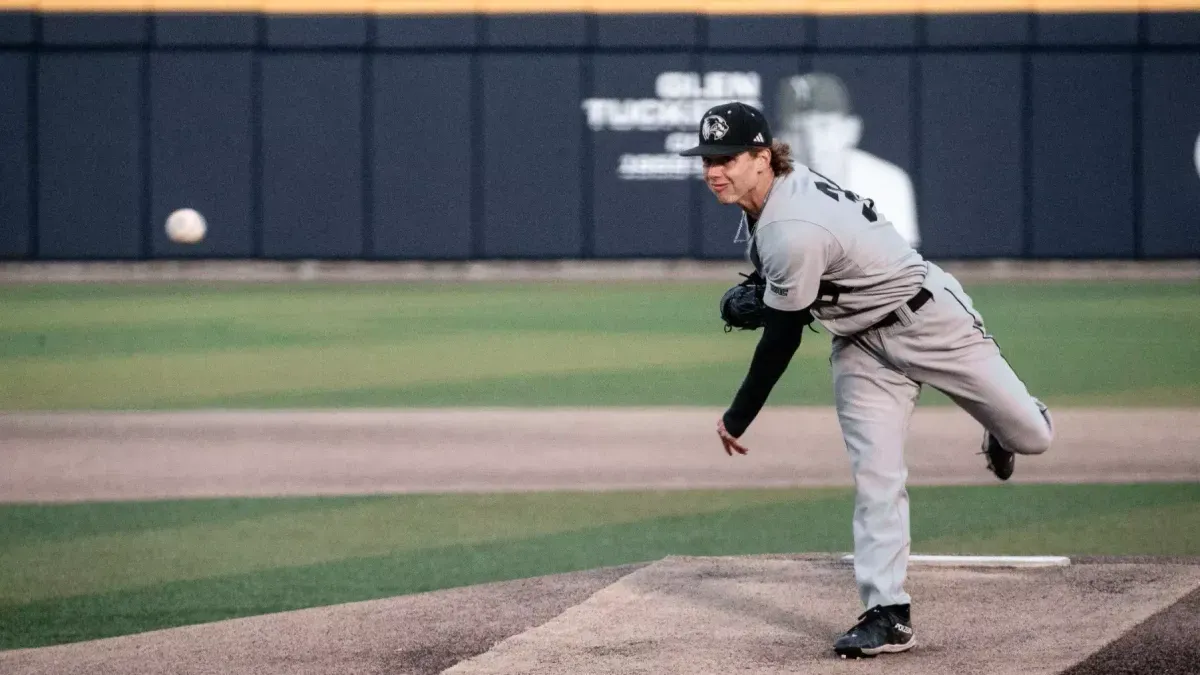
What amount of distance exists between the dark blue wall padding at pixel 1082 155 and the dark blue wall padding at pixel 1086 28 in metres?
0.28

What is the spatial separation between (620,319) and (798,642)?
15891mm

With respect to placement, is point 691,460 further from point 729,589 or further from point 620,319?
point 620,319

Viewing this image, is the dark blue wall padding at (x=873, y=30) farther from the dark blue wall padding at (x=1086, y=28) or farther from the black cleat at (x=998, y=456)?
the black cleat at (x=998, y=456)

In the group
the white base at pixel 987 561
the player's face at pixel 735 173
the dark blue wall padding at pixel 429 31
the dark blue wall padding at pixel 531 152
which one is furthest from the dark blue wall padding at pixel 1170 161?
the player's face at pixel 735 173

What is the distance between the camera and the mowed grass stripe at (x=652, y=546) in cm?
703

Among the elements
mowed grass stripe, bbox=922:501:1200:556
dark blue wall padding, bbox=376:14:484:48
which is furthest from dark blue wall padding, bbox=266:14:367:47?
mowed grass stripe, bbox=922:501:1200:556

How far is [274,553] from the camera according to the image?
8.23 metres

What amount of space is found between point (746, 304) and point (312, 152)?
2603 cm

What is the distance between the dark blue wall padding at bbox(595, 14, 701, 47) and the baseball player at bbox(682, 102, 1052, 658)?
1012 inches

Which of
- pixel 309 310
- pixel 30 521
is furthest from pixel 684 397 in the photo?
pixel 309 310

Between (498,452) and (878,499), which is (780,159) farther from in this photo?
(498,452)

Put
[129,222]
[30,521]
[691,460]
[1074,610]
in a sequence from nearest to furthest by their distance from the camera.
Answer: [1074,610], [30,521], [691,460], [129,222]

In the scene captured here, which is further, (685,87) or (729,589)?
(685,87)

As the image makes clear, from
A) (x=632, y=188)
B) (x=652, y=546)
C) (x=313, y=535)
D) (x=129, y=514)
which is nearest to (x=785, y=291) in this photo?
(x=652, y=546)
